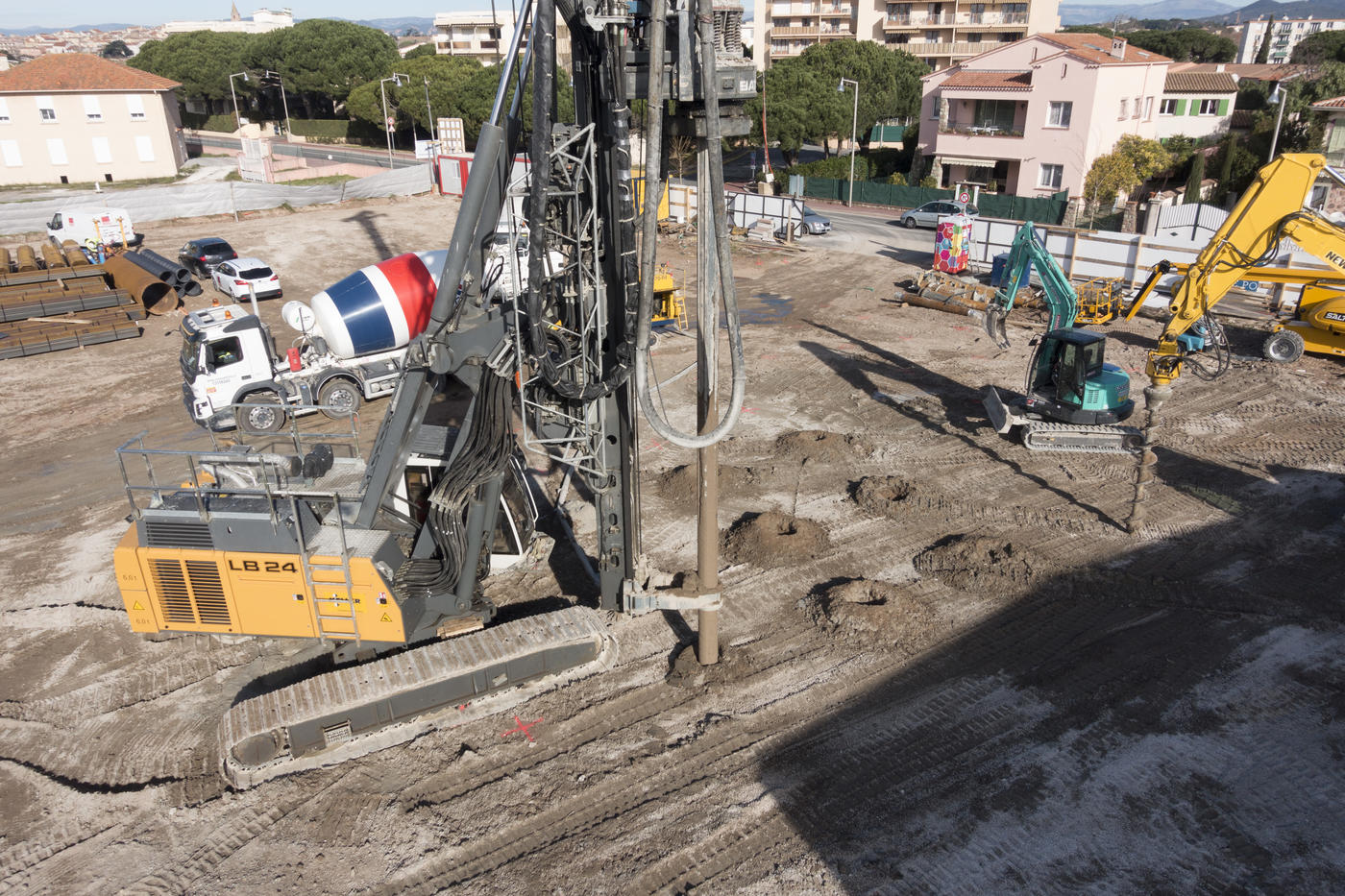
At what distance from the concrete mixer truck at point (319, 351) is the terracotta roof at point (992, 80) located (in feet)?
123

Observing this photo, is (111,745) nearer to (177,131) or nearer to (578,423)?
(578,423)

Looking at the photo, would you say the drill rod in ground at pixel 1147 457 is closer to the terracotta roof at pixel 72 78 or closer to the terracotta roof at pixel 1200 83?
the terracotta roof at pixel 1200 83

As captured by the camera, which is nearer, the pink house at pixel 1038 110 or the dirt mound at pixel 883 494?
the dirt mound at pixel 883 494

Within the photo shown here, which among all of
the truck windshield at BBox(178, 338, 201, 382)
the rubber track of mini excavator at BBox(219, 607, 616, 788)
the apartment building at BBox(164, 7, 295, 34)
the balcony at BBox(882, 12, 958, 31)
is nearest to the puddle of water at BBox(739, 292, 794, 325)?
the truck windshield at BBox(178, 338, 201, 382)

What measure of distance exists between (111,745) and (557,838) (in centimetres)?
544

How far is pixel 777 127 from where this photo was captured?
173 feet

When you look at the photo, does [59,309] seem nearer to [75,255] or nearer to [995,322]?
[75,255]

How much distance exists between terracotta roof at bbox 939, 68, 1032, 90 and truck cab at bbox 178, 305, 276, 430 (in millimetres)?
39870

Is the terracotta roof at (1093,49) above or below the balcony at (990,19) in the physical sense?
below

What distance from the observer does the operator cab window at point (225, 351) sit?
18.7 m

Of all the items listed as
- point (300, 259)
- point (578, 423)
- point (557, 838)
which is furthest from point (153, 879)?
point (300, 259)

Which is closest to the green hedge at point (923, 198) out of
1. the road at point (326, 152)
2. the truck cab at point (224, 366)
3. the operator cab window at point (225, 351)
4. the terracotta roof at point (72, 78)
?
the road at point (326, 152)

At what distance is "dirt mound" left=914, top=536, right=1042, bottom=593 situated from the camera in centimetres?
1286

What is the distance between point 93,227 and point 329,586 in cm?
3086
